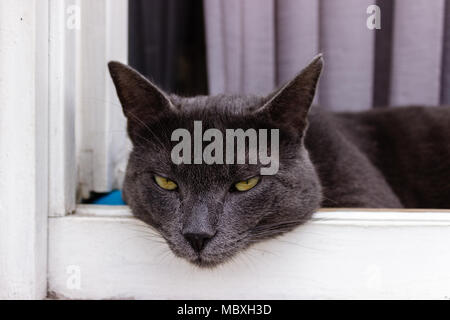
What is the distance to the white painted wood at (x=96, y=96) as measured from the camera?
5.08ft

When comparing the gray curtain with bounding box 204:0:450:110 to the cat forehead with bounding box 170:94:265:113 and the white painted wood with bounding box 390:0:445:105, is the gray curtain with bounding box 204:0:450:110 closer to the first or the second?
the white painted wood with bounding box 390:0:445:105

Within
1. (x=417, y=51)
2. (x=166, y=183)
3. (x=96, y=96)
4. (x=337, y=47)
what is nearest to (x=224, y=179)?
(x=166, y=183)

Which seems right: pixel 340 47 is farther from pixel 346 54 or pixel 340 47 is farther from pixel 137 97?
pixel 137 97

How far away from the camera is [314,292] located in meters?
1.20

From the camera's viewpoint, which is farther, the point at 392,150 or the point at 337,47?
the point at 337,47

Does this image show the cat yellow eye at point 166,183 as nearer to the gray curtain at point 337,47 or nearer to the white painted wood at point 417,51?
the gray curtain at point 337,47

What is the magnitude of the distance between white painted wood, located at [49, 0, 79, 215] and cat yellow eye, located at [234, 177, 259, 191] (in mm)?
466

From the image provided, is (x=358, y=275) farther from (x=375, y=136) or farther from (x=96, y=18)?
(x=96, y=18)

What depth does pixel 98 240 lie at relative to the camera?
1233 millimetres

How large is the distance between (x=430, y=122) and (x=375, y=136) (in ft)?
0.75

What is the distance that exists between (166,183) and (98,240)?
0.83ft

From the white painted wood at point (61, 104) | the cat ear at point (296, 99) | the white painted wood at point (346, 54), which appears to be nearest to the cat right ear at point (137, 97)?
the white painted wood at point (61, 104)

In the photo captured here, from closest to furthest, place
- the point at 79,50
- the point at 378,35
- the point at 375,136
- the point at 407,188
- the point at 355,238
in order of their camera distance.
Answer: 1. the point at 355,238
2. the point at 79,50
3. the point at 407,188
4. the point at 375,136
5. the point at 378,35

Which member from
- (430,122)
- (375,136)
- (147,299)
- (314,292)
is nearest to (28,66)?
(147,299)
